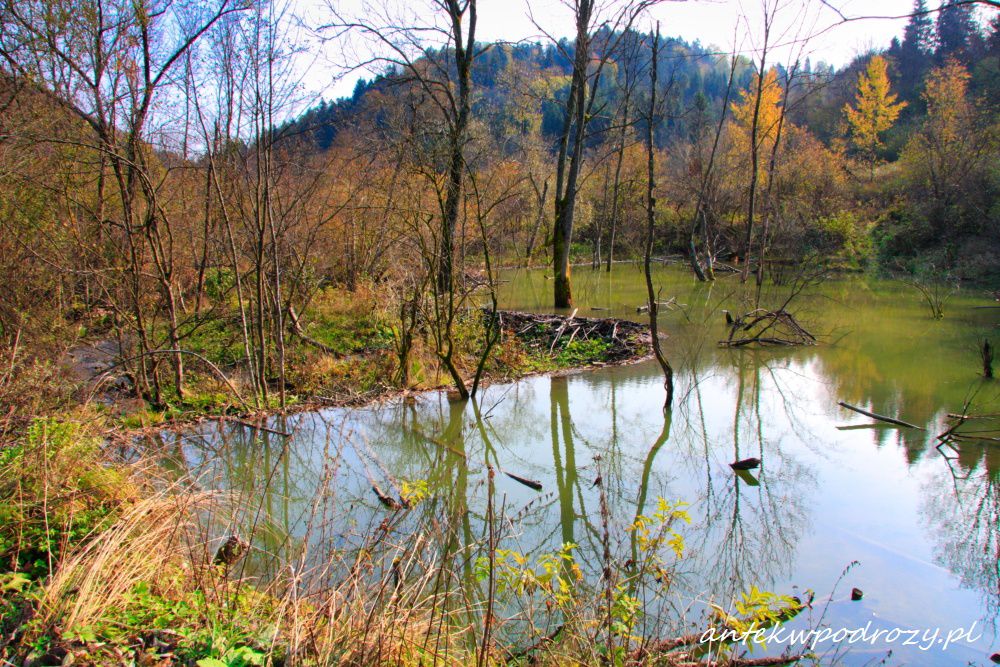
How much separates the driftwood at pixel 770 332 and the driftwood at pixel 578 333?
5.43 feet

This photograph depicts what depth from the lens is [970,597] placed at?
14.0ft

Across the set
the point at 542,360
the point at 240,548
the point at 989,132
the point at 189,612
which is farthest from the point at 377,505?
the point at 989,132

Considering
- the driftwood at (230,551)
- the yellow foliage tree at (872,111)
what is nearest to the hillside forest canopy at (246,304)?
the driftwood at (230,551)

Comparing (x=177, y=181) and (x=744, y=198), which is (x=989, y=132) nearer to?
(x=744, y=198)

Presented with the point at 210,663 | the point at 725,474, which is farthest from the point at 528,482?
the point at 210,663

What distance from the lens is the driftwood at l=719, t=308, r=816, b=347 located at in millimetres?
11895

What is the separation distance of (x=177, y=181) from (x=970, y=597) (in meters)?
12.2

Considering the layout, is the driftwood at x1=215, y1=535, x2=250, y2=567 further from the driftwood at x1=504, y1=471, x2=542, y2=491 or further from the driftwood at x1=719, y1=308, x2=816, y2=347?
the driftwood at x1=719, y1=308, x2=816, y2=347

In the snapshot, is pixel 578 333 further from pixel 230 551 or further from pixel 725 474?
pixel 230 551

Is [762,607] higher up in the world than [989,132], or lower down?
lower down

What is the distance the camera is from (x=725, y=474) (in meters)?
6.27

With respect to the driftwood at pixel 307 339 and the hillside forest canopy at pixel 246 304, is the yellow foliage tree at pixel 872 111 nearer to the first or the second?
the hillside forest canopy at pixel 246 304

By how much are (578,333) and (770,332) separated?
439cm

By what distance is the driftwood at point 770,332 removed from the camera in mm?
11895
